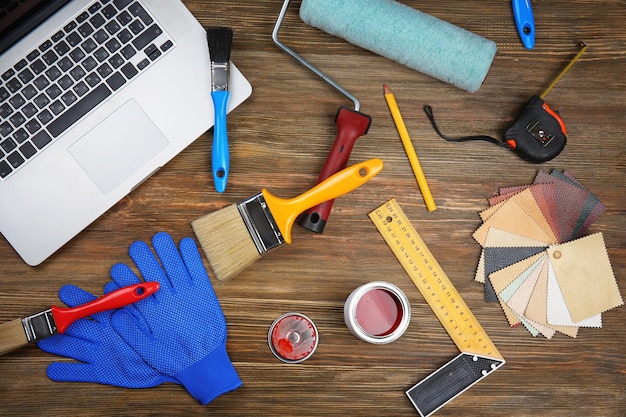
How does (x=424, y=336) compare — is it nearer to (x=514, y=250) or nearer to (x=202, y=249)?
(x=514, y=250)

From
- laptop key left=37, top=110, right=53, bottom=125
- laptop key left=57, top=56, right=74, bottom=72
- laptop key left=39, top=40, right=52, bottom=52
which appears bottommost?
laptop key left=37, top=110, right=53, bottom=125

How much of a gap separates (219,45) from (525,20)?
0.55 meters

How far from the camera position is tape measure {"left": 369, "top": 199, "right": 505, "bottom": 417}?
1020mm

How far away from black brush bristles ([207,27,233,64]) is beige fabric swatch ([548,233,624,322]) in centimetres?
66

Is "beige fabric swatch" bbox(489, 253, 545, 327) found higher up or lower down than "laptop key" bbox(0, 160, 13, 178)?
lower down

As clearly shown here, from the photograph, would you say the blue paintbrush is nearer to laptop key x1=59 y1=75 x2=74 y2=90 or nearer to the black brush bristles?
the black brush bristles

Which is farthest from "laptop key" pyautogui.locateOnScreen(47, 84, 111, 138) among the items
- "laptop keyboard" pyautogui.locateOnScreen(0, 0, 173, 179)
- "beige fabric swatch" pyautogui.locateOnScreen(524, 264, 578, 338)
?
"beige fabric swatch" pyautogui.locateOnScreen(524, 264, 578, 338)

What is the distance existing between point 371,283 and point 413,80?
1.23 feet

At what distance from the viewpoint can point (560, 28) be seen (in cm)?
106

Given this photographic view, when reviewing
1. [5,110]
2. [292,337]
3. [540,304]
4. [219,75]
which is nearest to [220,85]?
[219,75]

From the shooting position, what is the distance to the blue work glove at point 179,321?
100cm

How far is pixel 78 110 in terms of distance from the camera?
95 cm

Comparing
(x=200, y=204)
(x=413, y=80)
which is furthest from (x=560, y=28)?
(x=200, y=204)

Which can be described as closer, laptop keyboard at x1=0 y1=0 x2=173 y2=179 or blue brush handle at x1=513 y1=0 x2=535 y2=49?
laptop keyboard at x1=0 y1=0 x2=173 y2=179
